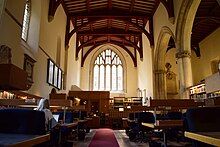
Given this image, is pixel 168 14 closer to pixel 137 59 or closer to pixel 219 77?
pixel 219 77

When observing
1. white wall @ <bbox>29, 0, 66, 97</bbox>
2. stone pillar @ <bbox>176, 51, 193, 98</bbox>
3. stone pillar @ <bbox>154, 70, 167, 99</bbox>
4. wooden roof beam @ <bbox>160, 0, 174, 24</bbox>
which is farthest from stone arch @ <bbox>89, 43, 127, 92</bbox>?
stone pillar @ <bbox>176, 51, 193, 98</bbox>

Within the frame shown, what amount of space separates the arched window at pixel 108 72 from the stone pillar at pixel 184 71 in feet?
35.0

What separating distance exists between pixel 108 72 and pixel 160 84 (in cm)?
792

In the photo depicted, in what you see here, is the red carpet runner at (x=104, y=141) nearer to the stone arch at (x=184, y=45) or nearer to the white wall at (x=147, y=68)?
the stone arch at (x=184, y=45)

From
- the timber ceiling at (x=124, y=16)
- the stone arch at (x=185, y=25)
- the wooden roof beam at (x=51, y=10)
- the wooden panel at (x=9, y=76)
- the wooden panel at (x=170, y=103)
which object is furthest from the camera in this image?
the timber ceiling at (x=124, y=16)

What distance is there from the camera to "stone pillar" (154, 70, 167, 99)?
11.5 metres

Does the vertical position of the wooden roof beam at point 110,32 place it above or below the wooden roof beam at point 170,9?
above

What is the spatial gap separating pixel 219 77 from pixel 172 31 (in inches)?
134

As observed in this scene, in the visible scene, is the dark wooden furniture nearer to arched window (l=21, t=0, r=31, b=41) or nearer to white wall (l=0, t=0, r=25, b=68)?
arched window (l=21, t=0, r=31, b=41)

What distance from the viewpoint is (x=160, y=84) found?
459 inches

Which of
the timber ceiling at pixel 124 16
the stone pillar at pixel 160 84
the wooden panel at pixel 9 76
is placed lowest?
the wooden panel at pixel 9 76

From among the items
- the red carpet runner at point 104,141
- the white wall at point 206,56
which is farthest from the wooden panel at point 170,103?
the white wall at point 206,56

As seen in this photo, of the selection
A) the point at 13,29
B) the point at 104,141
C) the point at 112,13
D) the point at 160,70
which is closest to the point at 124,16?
the point at 112,13

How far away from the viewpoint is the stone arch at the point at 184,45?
786 centimetres
